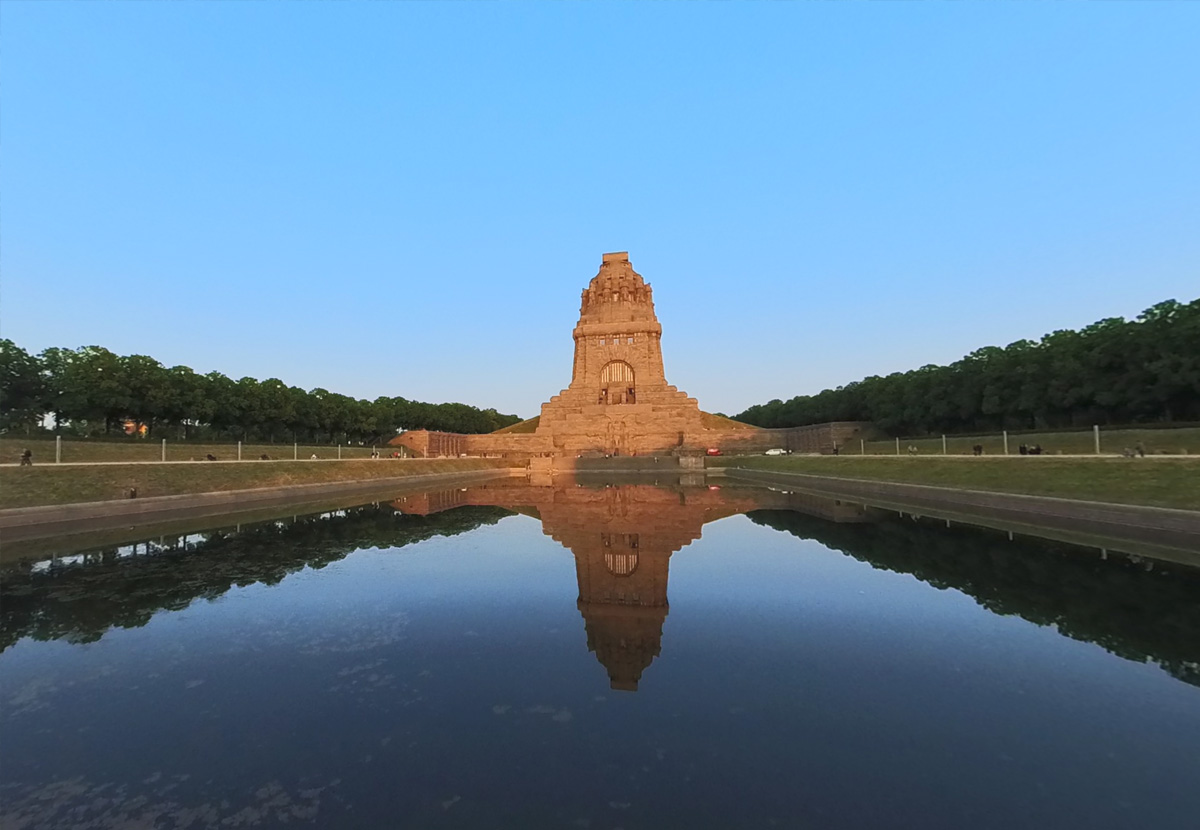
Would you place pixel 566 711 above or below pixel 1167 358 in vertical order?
below

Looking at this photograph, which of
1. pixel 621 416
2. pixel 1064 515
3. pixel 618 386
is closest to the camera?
pixel 1064 515

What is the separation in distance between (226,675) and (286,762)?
2.76 metres

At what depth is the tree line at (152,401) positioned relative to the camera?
43.5 meters

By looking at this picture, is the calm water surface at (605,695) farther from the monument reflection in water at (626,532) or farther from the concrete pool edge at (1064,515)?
the concrete pool edge at (1064,515)

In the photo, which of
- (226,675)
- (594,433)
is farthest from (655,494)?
(594,433)

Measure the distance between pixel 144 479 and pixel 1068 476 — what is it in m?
35.9

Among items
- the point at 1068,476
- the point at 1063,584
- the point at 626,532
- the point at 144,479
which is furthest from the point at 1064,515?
the point at 144,479

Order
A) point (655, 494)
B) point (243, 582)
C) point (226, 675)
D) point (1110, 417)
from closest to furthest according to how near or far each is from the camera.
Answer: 1. point (226, 675)
2. point (243, 582)
3. point (655, 494)
4. point (1110, 417)

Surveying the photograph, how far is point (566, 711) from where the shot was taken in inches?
238

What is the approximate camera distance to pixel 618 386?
298ft

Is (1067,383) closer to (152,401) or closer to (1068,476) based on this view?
(1068,476)

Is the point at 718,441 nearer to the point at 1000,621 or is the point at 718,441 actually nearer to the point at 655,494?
the point at 655,494

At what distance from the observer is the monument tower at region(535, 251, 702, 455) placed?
76.8 m

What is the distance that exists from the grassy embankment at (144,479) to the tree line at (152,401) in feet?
68.0
